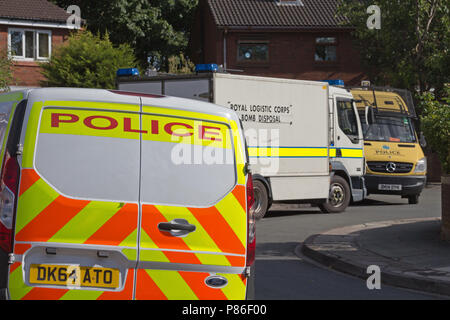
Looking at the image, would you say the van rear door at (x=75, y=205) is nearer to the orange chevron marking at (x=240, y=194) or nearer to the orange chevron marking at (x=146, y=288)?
the orange chevron marking at (x=146, y=288)

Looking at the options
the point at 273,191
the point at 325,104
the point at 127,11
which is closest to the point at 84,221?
the point at 273,191

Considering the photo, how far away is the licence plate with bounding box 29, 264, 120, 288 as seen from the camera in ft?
16.0

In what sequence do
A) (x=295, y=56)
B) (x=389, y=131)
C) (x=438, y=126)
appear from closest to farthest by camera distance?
1. (x=438, y=126)
2. (x=389, y=131)
3. (x=295, y=56)

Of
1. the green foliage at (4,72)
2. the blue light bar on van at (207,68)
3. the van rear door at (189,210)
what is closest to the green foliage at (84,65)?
the green foliage at (4,72)

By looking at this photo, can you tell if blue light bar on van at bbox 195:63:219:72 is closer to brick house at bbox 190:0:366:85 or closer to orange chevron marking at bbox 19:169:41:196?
orange chevron marking at bbox 19:169:41:196

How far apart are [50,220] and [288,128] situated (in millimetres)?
11315

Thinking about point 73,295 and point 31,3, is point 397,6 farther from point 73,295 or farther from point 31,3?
point 73,295

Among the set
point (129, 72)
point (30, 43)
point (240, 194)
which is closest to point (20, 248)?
point (240, 194)

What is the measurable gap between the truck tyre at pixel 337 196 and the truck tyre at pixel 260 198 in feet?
7.26

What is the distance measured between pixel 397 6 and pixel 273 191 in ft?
47.8

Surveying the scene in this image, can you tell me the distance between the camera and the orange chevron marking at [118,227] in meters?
4.95

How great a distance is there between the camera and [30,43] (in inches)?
1362

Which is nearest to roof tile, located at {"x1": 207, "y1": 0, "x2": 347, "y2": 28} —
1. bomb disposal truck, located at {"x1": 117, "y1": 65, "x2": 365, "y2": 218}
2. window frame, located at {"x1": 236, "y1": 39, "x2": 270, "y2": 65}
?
window frame, located at {"x1": 236, "y1": 39, "x2": 270, "y2": 65}

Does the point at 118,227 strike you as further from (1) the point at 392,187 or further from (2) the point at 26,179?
(1) the point at 392,187
